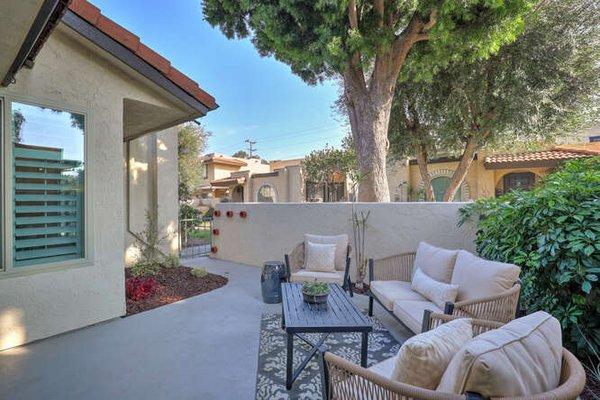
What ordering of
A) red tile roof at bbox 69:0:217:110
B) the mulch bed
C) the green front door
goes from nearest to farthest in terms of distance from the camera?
red tile roof at bbox 69:0:217:110 < the mulch bed < the green front door

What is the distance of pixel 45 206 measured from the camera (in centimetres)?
403

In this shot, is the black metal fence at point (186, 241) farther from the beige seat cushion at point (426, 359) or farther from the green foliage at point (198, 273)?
the beige seat cushion at point (426, 359)

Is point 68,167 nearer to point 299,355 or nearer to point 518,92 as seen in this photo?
point 299,355

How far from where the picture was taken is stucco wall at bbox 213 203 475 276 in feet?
18.8

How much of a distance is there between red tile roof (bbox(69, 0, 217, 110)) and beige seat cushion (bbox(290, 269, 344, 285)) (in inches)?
134

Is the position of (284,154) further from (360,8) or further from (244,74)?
(360,8)

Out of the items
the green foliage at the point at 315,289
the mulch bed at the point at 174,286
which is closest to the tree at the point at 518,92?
the green foliage at the point at 315,289

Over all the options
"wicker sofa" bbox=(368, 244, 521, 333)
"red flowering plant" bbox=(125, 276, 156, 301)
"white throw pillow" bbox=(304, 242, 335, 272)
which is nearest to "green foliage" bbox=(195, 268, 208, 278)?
"red flowering plant" bbox=(125, 276, 156, 301)

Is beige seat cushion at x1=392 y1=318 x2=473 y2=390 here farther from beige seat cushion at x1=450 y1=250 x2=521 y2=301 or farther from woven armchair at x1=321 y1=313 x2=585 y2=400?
beige seat cushion at x1=450 y1=250 x2=521 y2=301

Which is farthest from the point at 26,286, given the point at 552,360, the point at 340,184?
the point at 340,184

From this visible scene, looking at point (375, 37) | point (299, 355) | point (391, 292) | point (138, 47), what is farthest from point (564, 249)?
point (375, 37)

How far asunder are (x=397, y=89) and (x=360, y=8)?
12.4ft

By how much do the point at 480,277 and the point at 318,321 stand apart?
6.18 ft

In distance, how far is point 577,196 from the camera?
3.22 meters
